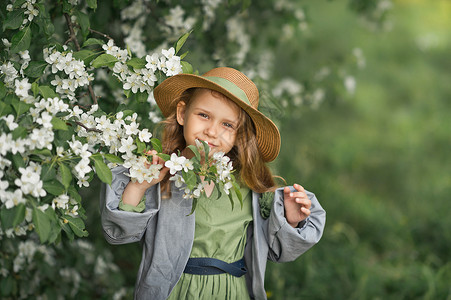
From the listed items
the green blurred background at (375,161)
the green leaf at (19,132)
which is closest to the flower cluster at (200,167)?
the green leaf at (19,132)

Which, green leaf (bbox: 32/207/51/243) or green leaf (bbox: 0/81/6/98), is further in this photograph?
green leaf (bbox: 0/81/6/98)

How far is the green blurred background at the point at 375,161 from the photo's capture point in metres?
3.59

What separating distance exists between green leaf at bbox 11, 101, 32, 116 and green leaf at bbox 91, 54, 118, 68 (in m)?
0.36

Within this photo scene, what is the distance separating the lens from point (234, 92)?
1.72 m

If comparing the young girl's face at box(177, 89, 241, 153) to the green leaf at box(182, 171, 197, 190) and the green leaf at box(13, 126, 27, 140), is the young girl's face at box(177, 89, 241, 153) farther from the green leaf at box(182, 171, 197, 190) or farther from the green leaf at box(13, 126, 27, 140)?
the green leaf at box(13, 126, 27, 140)

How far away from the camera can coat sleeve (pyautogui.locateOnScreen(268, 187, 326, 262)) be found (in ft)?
5.96

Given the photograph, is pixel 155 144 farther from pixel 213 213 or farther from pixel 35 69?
pixel 35 69

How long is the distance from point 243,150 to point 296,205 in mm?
280

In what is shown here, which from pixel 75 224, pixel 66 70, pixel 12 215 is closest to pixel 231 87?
pixel 66 70

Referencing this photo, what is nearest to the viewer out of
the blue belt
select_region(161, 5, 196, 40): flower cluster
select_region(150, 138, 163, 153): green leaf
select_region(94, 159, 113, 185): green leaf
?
select_region(94, 159, 113, 185): green leaf

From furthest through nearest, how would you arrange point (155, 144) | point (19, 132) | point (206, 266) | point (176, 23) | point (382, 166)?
point (382, 166)
point (176, 23)
point (206, 266)
point (155, 144)
point (19, 132)

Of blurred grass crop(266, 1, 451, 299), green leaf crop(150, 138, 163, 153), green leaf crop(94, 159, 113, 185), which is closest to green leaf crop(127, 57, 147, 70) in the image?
green leaf crop(150, 138, 163, 153)

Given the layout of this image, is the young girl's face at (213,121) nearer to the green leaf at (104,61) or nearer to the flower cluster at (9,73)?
the green leaf at (104,61)

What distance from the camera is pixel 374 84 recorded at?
7152 millimetres
